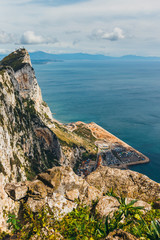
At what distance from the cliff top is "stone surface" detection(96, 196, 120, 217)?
8793cm

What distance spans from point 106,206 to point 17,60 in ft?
324

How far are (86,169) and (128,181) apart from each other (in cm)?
8327

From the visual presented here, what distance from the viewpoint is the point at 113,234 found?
9.75 meters

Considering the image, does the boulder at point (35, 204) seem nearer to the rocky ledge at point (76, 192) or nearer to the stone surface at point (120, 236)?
the rocky ledge at point (76, 192)

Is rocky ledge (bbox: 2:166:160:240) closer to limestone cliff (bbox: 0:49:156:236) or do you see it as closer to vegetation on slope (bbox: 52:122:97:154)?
limestone cliff (bbox: 0:49:156:236)

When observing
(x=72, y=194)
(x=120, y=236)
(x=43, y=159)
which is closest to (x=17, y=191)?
(x=72, y=194)

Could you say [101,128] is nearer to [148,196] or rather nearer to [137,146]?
[137,146]

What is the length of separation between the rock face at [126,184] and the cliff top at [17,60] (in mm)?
83642

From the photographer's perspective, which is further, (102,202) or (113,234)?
(102,202)

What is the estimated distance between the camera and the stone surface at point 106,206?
1460cm

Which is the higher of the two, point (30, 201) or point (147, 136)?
point (30, 201)

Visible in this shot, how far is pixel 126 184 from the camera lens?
20.0 m

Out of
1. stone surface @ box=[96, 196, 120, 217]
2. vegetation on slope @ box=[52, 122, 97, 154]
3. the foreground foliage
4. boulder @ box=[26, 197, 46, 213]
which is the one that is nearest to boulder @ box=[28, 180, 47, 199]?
boulder @ box=[26, 197, 46, 213]

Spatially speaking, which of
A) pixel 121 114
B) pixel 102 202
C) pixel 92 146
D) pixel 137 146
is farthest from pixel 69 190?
pixel 121 114
